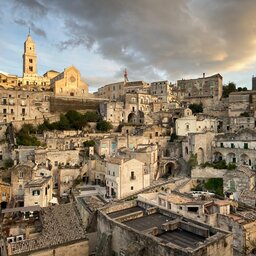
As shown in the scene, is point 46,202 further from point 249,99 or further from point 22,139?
point 249,99

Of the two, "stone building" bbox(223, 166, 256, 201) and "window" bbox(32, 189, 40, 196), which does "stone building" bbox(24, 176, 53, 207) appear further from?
"stone building" bbox(223, 166, 256, 201)

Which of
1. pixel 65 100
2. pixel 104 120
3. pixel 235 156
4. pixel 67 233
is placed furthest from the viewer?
pixel 65 100

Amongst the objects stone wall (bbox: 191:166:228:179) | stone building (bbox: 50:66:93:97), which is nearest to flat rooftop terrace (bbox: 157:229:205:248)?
stone wall (bbox: 191:166:228:179)

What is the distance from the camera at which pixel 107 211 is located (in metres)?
14.0

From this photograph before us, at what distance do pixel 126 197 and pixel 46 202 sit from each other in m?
8.46

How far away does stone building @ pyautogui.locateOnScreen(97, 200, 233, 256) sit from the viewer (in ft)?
31.1

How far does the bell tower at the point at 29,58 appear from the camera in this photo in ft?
267

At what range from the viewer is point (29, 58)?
268 ft

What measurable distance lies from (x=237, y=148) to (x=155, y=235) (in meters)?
29.4

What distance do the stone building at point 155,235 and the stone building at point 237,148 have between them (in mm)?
25729

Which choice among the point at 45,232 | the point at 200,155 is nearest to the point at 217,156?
the point at 200,155

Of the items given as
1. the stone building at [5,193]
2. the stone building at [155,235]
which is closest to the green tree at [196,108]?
the stone building at [5,193]

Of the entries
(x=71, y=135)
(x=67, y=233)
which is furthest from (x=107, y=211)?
(x=71, y=135)

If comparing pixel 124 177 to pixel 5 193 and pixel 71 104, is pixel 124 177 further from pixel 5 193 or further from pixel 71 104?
pixel 71 104
